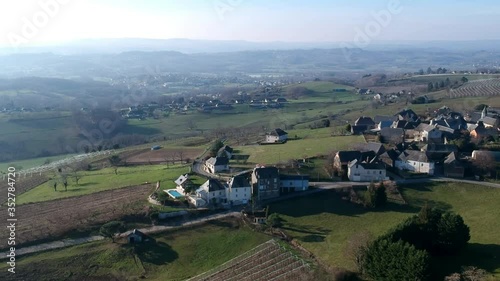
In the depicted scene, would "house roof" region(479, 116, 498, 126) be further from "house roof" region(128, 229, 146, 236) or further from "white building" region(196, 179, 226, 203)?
"house roof" region(128, 229, 146, 236)

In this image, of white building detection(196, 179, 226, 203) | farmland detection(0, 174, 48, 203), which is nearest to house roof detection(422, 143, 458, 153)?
white building detection(196, 179, 226, 203)

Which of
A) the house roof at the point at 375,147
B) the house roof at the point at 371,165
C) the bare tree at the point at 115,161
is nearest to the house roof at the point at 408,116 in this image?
the house roof at the point at 375,147

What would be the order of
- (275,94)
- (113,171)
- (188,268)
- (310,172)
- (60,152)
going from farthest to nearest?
(275,94) → (60,152) → (113,171) → (310,172) → (188,268)

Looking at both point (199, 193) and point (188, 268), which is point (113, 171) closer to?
point (199, 193)

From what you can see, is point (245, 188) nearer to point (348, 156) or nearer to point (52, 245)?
point (348, 156)

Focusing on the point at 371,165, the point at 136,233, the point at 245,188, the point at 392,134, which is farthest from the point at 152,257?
the point at 392,134

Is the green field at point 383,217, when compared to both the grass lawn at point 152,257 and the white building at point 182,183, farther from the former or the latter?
the white building at point 182,183

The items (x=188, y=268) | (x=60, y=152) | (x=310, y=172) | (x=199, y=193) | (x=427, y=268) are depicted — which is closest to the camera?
(x=427, y=268)

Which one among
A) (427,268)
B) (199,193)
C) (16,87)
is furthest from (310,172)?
(16,87)
